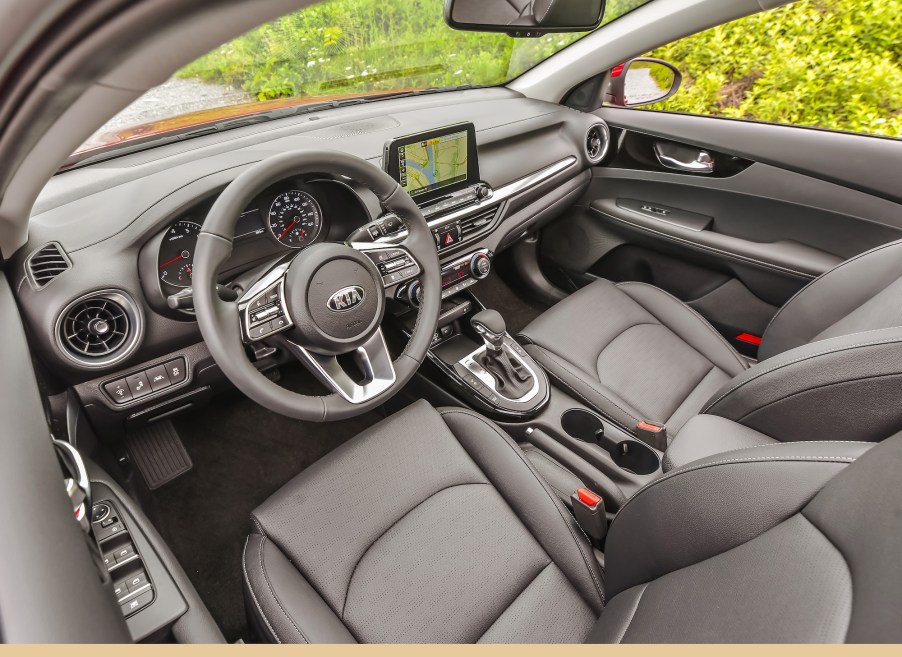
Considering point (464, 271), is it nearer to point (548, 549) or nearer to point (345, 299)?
point (345, 299)

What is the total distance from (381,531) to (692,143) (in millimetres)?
1747

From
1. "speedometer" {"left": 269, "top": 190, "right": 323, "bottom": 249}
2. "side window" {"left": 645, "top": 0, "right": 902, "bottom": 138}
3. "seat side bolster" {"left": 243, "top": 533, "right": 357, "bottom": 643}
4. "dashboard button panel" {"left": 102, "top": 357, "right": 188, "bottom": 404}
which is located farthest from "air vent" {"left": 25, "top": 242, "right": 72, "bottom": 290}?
"side window" {"left": 645, "top": 0, "right": 902, "bottom": 138}

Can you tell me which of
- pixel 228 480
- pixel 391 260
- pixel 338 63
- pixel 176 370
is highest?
pixel 338 63

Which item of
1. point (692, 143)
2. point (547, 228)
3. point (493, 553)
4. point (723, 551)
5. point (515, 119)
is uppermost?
point (515, 119)

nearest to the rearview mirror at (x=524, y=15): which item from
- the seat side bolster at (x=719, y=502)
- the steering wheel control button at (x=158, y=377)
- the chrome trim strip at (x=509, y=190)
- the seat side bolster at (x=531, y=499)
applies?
the chrome trim strip at (x=509, y=190)

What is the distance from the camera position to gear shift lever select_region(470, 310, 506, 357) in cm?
183

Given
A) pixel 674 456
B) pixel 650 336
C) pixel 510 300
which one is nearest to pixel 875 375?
pixel 674 456

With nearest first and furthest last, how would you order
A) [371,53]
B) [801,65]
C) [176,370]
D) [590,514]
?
[590,514] → [176,370] → [371,53] → [801,65]

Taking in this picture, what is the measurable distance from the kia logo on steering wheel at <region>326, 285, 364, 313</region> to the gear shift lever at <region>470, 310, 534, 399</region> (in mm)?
644

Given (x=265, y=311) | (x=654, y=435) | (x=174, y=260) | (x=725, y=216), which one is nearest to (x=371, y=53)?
(x=174, y=260)

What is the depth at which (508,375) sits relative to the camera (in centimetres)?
181

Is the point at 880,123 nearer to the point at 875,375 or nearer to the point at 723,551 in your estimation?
the point at 875,375

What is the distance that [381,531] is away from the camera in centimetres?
123

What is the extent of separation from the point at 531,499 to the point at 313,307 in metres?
0.62
